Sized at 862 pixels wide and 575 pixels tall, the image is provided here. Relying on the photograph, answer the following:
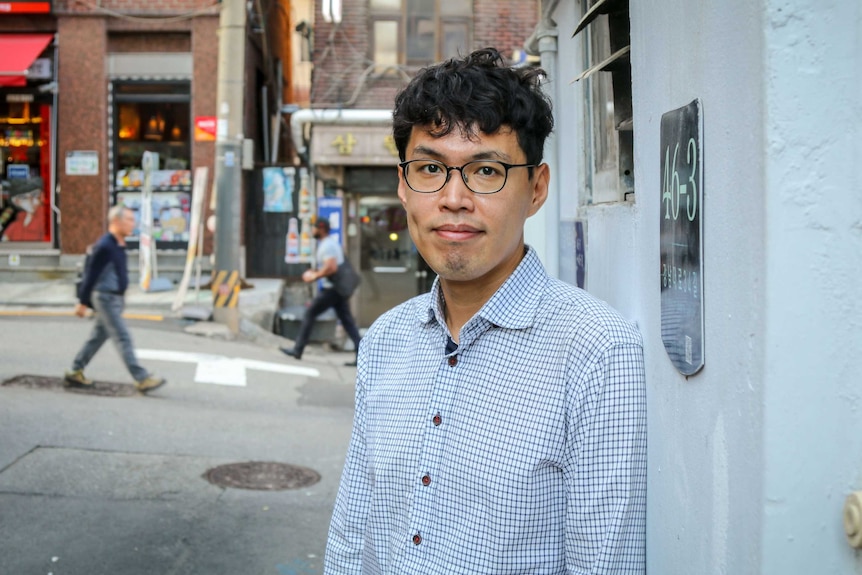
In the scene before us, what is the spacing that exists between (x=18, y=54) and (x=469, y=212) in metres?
16.7

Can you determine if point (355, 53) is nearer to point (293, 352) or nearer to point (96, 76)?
point (96, 76)

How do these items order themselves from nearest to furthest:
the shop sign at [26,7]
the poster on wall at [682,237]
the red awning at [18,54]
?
1. the poster on wall at [682,237]
2. the red awning at [18,54]
3. the shop sign at [26,7]

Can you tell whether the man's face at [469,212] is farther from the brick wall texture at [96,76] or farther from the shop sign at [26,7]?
the shop sign at [26,7]

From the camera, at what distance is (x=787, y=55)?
5.06 feet

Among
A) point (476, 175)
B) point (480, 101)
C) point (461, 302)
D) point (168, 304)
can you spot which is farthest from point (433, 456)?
point (168, 304)

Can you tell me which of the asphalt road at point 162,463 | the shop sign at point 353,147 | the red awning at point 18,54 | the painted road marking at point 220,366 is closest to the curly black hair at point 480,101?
the asphalt road at point 162,463

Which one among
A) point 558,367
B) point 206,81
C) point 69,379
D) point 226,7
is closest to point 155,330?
point 69,379

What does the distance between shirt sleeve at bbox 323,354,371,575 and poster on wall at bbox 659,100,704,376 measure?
88 cm

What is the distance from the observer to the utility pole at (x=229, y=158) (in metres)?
13.1

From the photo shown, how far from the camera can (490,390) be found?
2.17 metres

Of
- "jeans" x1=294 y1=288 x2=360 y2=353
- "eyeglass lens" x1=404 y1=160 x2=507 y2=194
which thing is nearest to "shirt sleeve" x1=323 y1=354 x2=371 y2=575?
"eyeglass lens" x1=404 y1=160 x2=507 y2=194

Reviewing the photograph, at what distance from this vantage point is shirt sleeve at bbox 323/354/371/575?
2.51 m

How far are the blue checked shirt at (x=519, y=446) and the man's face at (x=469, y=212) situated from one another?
0.10 m

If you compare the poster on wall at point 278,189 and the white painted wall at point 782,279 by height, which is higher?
the poster on wall at point 278,189
